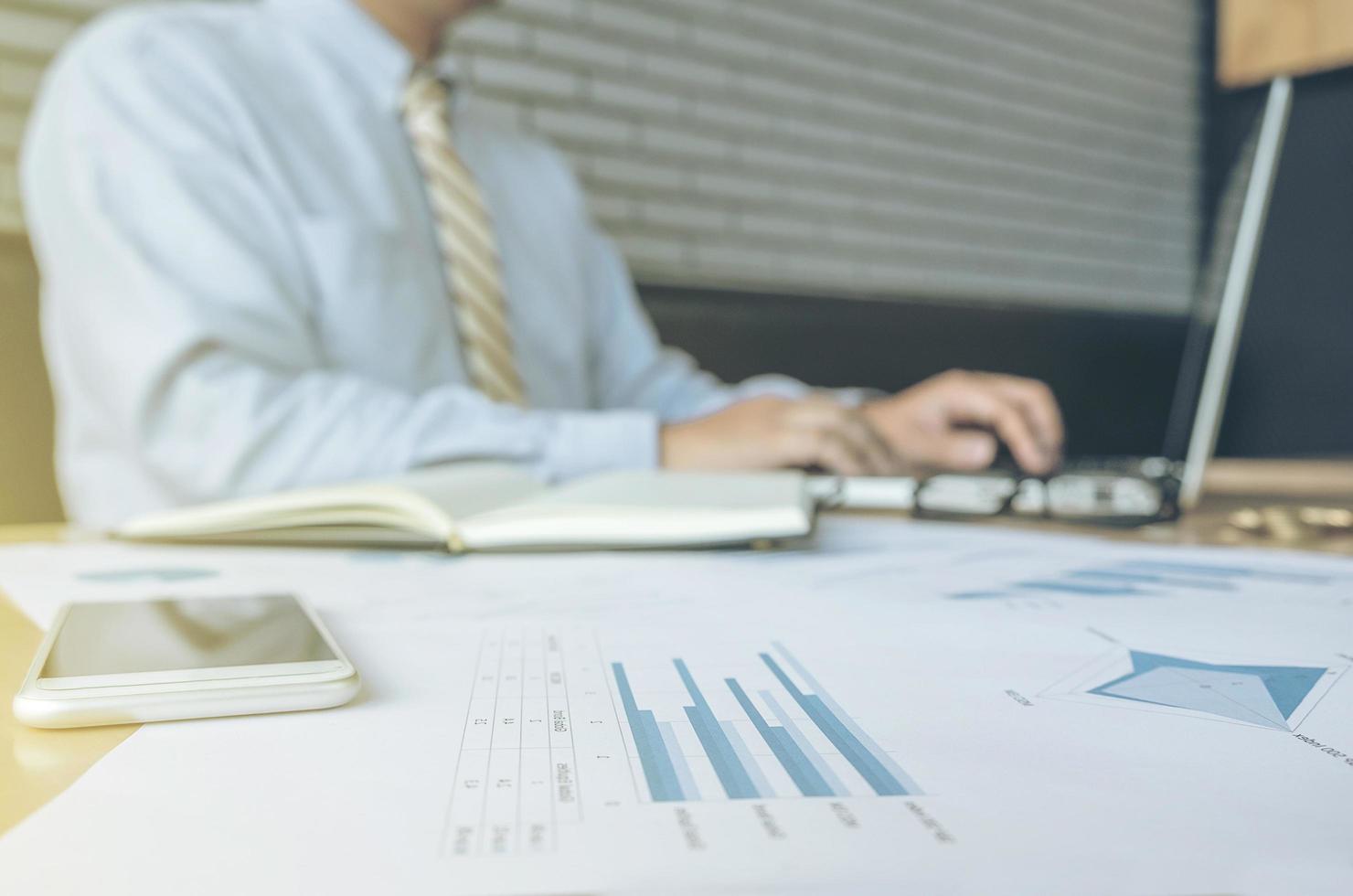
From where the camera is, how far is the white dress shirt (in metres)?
0.88

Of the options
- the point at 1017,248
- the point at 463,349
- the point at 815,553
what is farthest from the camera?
the point at 1017,248

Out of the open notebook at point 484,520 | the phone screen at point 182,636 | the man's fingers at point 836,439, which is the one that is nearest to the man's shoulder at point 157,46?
the open notebook at point 484,520

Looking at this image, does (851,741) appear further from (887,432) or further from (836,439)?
(887,432)

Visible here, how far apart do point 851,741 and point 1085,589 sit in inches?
10.6

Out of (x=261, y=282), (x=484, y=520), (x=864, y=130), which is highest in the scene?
(x=864, y=130)

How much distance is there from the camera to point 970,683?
30 centimetres

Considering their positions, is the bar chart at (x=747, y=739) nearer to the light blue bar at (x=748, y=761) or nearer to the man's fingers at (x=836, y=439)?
the light blue bar at (x=748, y=761)

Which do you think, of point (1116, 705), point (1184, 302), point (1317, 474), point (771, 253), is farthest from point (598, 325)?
point (1184, 302)

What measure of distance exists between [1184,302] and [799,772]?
339cm

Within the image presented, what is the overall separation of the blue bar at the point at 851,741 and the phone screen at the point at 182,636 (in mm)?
143

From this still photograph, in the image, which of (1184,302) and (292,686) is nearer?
(292,686)

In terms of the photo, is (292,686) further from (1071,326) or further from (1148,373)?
(1148,373)

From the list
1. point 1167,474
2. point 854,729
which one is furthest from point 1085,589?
point 1167,474

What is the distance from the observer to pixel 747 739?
0.25m
